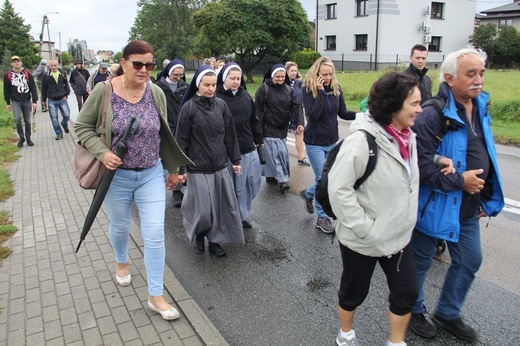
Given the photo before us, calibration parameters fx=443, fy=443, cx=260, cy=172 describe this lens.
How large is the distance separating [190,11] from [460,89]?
70437mm

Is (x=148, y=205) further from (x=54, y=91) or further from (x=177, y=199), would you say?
(x=54, y=91)

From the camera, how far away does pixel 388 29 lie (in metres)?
38.5

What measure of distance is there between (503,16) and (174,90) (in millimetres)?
56659

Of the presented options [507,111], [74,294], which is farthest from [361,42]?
[74,294]

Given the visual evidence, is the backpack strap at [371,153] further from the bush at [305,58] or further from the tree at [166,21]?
the tree at [166,21]

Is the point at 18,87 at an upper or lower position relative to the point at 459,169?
→ upper

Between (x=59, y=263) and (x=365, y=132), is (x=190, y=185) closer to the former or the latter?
(x=59, y=263)

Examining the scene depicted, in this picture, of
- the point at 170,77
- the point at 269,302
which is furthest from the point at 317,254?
the point at 170,77

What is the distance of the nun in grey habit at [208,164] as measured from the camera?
14.7 feet

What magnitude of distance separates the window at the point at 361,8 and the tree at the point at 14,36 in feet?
126

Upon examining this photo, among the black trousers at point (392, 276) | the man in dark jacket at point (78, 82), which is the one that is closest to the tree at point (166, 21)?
the man in dark jacket at point (78, 82)

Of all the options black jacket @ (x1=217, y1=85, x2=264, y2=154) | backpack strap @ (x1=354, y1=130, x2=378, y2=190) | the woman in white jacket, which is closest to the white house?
black jacket @ (x1=217, y1=85, x2=264, y2=154)

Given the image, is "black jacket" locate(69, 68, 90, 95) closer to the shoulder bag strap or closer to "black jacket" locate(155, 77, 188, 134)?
"black jacket" locate(155, 77, 188, 134)

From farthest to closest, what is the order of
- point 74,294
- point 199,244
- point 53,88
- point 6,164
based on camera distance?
1. point 53,88
2. point 6,164
3. point 199,244
4. point 74,294
